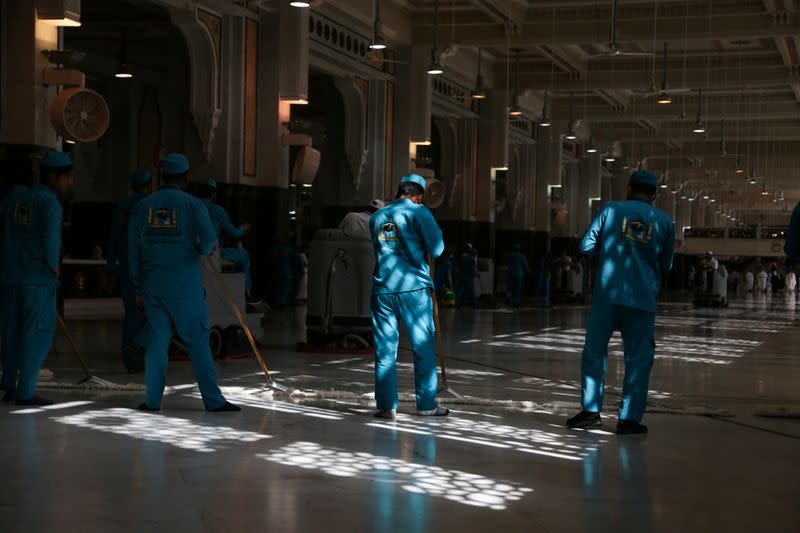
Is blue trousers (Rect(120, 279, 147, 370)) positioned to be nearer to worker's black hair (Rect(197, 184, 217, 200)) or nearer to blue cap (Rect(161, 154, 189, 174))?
worker's black hair (Rect(197, 184, 217, 200))

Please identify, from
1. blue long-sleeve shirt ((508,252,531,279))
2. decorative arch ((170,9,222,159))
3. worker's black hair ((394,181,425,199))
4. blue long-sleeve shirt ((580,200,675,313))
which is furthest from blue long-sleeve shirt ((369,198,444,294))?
blue long-sleeve shirt ((508,252,531,279))

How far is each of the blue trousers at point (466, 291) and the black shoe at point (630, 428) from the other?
16968 millimetres

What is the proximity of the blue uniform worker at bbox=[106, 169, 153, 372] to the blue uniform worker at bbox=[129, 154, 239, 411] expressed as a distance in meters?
2.04

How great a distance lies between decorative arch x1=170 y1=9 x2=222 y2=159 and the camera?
16.3 m

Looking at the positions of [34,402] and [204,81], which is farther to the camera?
[204,81]

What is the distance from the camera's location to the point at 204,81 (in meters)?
16.5

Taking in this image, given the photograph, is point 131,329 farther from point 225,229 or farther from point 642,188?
point 642,188

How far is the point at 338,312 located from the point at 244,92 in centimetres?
733

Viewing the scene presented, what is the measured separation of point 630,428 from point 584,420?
30cm

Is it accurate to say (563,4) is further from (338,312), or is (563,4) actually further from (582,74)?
(338,312)

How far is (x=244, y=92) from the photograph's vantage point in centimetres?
1720

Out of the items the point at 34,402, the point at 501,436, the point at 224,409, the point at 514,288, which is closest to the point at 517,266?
the point at 514,288

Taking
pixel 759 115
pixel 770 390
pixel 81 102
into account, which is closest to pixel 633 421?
pixel 770 390

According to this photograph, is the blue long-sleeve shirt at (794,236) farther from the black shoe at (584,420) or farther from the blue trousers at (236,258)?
the blue trousers at (236,258)
